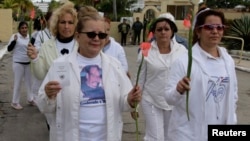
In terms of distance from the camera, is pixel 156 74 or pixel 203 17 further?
pixel 156 74

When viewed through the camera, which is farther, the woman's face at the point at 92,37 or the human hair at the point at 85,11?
the human hair at the point at 85,11

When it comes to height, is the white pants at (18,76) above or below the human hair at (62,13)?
below

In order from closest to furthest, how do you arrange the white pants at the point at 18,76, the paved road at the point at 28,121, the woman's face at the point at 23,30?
1. the paved road at the point at 28,121
2. the white pants at the point at 18,76
3. the woman's face at the point at 23,30

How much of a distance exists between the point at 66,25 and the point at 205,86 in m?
2.20

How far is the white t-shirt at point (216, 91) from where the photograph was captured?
3.29 m

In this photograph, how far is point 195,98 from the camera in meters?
3.29

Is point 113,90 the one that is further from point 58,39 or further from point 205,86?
point 58,39

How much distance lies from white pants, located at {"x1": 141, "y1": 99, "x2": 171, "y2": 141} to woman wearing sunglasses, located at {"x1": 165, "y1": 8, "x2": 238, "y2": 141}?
60.1 inches

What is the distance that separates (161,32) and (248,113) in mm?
4117

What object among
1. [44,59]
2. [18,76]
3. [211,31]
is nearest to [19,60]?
[18,76]

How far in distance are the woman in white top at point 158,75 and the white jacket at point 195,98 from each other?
1.56 meters

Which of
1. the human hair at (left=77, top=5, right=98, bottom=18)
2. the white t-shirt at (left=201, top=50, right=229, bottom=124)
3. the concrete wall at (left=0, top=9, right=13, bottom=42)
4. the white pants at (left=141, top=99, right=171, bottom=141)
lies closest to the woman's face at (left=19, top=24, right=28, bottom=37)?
the white pants at (left=141, top=99, right=171, bottom=141)

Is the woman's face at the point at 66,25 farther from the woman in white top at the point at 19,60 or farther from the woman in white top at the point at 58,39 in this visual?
the woman in white top at the point at 19,60

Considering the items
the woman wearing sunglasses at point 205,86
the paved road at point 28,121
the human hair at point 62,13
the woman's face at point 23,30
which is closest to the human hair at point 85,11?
the human hair at point 62,13
